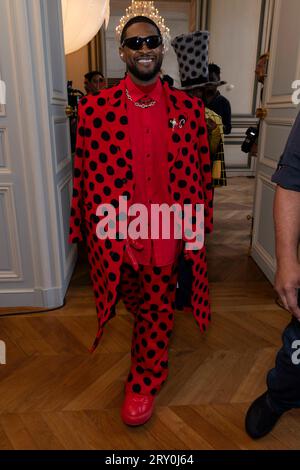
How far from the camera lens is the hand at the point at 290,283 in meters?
0.99

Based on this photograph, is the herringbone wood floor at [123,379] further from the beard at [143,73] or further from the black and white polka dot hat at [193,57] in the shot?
the black and white polka dot hat at [193,57]

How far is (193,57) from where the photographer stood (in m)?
2.71

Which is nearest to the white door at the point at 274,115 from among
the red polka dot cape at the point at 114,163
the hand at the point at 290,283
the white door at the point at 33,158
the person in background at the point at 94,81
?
the red polka dot cape at the point at 114,163

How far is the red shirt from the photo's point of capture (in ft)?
4.25

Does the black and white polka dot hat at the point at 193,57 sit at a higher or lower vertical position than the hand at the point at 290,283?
higher

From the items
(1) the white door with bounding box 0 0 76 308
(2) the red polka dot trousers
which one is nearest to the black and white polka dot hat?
(1) the white door with bounding box 0 0 76 308

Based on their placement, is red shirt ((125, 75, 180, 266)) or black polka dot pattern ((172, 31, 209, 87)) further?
black polka dot pattern ((172, 31, 209, 87))

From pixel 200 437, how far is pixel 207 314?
46cm

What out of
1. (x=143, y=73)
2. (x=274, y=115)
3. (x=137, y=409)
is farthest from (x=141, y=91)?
(x=274, y=115)

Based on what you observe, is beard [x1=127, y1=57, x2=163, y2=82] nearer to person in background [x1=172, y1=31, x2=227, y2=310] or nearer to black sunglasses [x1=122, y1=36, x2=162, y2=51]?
black sunglasses [x1=122, y1=36, x2=162, y2=51]

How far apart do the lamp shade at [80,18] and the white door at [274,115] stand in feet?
5.02

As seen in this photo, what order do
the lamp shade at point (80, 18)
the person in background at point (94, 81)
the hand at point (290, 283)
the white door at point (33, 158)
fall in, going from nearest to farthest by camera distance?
1. the hand at point (290, 283)
2. the white door at point (33, 158)
3. the lamp shade at point (80, 18)
4. the person in background at point (94, 81)

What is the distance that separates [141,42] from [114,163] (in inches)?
15.8

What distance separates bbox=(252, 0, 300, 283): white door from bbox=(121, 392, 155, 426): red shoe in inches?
57.9
